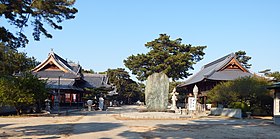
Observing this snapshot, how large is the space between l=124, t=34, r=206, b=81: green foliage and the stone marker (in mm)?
23178

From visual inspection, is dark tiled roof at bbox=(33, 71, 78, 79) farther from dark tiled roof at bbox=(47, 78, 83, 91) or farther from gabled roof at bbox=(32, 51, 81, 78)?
dark tiled roof at bbox=(47, 78, 83, 91)

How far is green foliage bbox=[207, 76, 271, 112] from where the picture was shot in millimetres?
28734

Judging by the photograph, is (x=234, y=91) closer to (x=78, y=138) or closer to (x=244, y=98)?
(x=244, y=98)

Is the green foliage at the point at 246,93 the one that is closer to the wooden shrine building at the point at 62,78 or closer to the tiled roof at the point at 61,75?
the wooden shrine building at the point at 62,78

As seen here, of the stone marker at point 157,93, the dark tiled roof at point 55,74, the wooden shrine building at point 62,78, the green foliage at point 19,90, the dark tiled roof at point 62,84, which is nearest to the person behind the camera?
the green foliage at point 19,90

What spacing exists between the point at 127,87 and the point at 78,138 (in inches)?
2769

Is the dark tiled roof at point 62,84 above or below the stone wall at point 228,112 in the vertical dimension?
above

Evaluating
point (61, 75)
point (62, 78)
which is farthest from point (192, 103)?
point (61, 75)

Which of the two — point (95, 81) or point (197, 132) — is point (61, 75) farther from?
Result: point (197, 132)

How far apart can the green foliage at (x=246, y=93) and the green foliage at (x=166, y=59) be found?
20328mm

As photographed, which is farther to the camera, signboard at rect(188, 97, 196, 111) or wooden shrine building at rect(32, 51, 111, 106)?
wooden shrine building at rect(32, 51, 111, 106)

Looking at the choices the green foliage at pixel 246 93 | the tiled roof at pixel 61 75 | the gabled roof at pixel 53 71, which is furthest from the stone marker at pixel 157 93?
the gabled roof at pixel 53 71

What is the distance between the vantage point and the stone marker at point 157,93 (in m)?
27.2

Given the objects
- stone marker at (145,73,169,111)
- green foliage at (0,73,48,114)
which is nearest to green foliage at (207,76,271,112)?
stone marker at (145,73,169,111)
